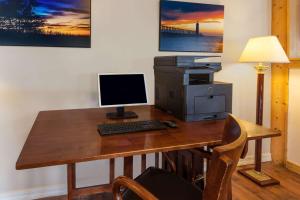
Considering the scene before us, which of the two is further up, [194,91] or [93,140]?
[194,91]

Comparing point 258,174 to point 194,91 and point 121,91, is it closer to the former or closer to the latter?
point 194,91

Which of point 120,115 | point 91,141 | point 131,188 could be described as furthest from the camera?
point 120,115

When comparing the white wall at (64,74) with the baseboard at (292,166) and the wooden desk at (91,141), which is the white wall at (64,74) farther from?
the baseboard at (292,166)

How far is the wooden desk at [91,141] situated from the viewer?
1.17m

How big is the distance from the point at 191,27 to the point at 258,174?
169 cm

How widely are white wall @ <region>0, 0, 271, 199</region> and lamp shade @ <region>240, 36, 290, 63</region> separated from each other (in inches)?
36.6

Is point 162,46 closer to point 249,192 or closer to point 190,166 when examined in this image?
point 190,166

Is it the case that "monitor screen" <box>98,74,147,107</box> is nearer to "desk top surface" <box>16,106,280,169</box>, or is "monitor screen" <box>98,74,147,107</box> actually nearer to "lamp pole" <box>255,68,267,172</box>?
"desk top surface" <box>16,106,280,169</box>

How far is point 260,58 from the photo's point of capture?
2434 mm

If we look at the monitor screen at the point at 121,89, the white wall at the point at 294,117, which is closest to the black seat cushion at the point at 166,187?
the monitor screen at the point at 121,89

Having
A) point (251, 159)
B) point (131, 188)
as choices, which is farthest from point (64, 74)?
point (251, 159)

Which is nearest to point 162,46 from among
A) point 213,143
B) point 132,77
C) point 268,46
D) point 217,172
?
point 132,77

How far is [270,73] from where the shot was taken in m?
3.10

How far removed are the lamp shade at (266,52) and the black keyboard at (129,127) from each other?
1.32 metres
